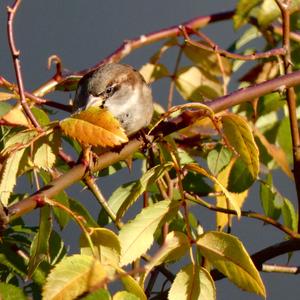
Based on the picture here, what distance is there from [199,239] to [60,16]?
2.03 meters

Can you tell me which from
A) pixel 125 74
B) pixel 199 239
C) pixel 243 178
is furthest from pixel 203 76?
pixel 199 239

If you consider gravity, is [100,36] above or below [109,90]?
below

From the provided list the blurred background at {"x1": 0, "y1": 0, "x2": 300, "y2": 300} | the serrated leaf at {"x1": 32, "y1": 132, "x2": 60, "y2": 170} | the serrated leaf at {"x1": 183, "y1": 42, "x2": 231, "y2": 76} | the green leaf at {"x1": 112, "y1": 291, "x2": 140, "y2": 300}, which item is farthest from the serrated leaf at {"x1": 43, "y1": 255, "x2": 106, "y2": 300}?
the blurred background at {"x1": 0, "y1": 0, "x2": 300, "y2": 300}

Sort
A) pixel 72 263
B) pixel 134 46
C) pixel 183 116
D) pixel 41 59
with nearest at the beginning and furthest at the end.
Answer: pixel 72 263 → pixel 183 116 → pixel 134 46 → pixel 41 59

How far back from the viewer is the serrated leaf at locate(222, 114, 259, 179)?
0.93 meters

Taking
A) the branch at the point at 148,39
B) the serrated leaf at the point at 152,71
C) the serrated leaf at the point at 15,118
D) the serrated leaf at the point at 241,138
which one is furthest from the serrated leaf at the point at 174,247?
the serrated leaf at the point at 152,71

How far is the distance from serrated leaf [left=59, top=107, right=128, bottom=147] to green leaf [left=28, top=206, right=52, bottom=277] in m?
0.14

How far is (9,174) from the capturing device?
0.89 meters

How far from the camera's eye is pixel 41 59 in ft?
8.91

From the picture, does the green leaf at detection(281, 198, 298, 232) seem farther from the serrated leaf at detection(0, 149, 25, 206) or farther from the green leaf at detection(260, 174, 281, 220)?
the serrated leaf at detection(0, 149, 25, 206)

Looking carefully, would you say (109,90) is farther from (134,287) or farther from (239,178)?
(134,287)

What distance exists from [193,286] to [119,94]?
65cm

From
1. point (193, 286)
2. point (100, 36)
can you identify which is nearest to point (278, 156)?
point (193, 286)

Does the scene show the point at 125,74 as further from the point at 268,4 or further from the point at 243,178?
the point at 243,178
